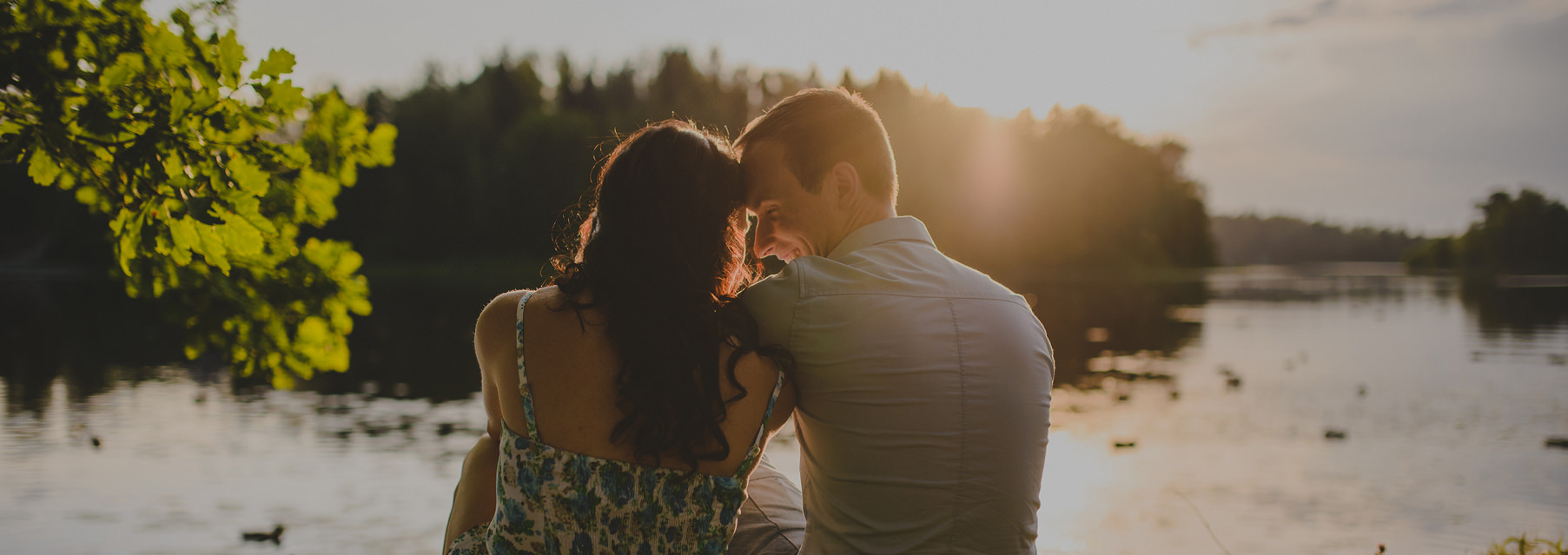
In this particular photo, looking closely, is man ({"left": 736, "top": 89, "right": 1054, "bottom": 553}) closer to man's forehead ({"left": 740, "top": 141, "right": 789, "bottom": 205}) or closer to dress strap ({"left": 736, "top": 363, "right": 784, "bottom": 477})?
dress strap ({"left": 736, "top": 363, "right": 784, "bottom": 477})

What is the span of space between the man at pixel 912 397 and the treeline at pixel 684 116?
1515 inches

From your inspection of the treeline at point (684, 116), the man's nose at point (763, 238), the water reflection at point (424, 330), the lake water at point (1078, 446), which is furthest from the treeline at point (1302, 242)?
the man's nose at point (763, 238)

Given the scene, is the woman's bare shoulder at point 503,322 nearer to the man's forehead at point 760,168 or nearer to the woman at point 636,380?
the woman at point 636,380

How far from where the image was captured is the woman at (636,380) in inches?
75.2

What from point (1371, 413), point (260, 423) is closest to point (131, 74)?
point (260, 423)

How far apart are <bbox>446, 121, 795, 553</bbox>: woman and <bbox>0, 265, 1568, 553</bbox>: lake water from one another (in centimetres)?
325

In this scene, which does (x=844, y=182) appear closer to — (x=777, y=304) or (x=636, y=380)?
(x=777, y=304)

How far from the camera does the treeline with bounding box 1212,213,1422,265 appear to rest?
128375 millimetres

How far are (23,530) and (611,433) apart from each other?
8511mm

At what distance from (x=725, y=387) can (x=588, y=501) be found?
14.1 inches

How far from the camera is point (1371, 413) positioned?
14.7 m

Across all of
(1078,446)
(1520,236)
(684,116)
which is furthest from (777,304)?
(1520,236)

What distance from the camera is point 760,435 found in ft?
6.82

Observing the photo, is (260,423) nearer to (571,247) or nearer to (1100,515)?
(1100,515)
